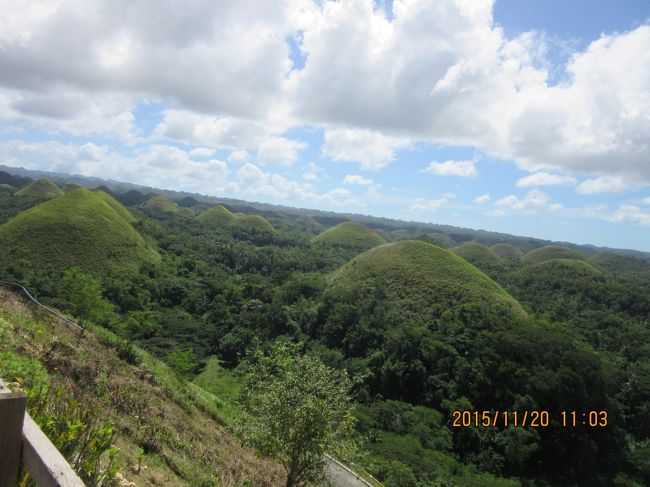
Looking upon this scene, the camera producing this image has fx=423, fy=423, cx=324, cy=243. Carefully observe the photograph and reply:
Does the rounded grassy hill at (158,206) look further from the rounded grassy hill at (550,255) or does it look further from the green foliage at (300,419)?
the green foliage at (300,419)

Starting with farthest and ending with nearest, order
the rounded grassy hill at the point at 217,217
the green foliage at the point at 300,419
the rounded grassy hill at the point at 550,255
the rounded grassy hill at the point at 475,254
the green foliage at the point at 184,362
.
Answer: the rounded grassy hill at the point at 217,217, the rounded grassy hill at the point at 550,255, the rounded grassy hill at the point at 475,254, the green foliage at the point at 184,362, the green foliage at the point at 300,419

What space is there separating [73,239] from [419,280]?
4785cm

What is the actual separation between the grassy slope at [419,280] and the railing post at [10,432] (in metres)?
47.0

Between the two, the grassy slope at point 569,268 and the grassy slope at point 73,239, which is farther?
the grassy slope at point 569,268

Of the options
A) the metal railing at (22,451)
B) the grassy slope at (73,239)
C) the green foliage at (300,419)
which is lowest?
the grassy slope at (73,239)

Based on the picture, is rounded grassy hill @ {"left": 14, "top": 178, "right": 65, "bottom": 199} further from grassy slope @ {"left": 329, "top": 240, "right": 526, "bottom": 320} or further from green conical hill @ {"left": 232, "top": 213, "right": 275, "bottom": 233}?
grassy slope @ {"left": 329, "top": 240, "right": 526, "bottom": 320}

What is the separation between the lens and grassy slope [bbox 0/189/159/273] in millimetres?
54656

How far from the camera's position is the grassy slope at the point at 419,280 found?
165 ft

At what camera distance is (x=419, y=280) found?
179ft

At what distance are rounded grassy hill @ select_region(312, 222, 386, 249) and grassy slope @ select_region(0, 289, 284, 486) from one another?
120 m

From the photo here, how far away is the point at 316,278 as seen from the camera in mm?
64875
